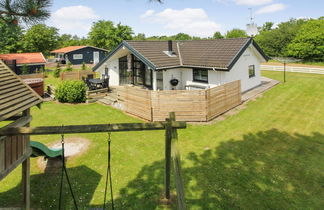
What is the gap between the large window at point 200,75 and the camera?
58.1 ft

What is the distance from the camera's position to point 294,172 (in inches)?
305

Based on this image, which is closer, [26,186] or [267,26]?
[26,186]

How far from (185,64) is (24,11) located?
Result: 14.5 metres

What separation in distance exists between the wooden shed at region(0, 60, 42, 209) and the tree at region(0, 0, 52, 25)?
1.82 metres

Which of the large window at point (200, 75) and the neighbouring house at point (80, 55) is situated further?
the neighbouring house at point (80, 55)

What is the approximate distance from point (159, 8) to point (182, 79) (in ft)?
44.7

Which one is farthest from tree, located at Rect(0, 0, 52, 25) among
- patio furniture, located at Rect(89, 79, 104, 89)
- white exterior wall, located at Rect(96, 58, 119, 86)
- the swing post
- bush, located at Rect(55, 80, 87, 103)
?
white exterior wall, located at Rect(96, 58, 119, 86)

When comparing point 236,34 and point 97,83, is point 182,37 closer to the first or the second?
point 236,34

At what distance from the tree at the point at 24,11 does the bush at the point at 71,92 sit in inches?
515

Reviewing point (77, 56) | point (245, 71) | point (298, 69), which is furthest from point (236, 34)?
point (245, 71)

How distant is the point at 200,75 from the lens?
59.3ft

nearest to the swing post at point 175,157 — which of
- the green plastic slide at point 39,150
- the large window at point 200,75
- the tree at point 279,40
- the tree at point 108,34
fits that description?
the green plastic slide at point 39,150

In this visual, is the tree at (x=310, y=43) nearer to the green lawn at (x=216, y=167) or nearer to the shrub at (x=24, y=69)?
the green lawn at (x=216, y=167)

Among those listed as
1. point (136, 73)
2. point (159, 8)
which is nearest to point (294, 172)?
point (159, 8)
